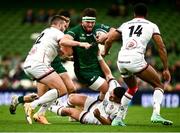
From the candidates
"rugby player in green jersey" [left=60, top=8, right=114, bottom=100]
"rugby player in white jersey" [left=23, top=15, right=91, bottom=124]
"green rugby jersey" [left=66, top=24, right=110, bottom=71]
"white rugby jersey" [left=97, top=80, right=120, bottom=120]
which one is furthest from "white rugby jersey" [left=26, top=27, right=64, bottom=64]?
"white rugby jersey" [left=97, top=80, right=120, bottom=120]

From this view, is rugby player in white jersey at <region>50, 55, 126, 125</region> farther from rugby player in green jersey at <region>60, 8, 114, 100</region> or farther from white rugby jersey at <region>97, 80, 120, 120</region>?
rugby player in green jersey at <region>60, 8, 114, 100</region>

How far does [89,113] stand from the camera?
1551cm

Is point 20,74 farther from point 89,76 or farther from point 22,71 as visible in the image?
point 89,76

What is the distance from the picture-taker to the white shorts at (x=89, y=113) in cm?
1550

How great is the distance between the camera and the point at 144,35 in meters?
14.8

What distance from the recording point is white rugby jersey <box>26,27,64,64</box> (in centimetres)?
1584

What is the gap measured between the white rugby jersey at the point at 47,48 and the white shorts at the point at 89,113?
1.24 meters

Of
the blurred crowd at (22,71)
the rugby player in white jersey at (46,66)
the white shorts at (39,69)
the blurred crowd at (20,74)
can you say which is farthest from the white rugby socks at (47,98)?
the blurred crowd at (22,71)

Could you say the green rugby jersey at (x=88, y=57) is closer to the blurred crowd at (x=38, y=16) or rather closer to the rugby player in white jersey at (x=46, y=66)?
Result: the rugby player in white jersey at (x=46, y=66)

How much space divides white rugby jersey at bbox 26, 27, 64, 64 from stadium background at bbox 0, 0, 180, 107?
1191cm

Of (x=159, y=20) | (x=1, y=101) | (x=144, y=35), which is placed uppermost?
(x=144, y=35)

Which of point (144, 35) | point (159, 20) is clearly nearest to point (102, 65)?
point (144, 35)

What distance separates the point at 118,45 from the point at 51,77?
16.2 m

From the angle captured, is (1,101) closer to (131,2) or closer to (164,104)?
(164,104)
